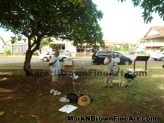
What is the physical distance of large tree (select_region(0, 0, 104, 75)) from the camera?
10695 mm

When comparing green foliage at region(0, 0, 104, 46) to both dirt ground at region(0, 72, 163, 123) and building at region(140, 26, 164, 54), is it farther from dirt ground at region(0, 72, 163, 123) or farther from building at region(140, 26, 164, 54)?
building at region(140, 26, 164, 54)

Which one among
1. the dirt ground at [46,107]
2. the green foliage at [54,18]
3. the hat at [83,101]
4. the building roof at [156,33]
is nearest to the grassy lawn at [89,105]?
the dirt ground at [46,107]

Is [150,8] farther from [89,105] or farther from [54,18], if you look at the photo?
[54,18]

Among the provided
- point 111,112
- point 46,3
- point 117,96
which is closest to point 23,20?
point 46,3

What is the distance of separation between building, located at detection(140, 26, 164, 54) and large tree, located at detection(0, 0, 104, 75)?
49992mm

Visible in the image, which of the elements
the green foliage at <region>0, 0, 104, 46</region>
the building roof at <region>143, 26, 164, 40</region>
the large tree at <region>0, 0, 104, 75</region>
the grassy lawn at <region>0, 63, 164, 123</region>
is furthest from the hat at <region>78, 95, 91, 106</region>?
the building roof at <region>143, 26, 164, 40</region>

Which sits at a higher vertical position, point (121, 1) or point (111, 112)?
point (121, 1)

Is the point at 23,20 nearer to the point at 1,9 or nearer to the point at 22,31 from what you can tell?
the point at 22,31

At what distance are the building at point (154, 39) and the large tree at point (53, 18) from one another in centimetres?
4999

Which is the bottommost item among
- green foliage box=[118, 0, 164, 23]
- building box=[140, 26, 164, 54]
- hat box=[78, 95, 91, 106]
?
hat box=[78, 95, 91, 106]

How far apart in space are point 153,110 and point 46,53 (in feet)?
90.3

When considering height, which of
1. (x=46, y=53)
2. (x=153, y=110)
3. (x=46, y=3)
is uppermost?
(x=46, y=3)

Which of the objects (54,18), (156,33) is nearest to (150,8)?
(54,18)

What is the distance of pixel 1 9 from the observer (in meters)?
9.64
